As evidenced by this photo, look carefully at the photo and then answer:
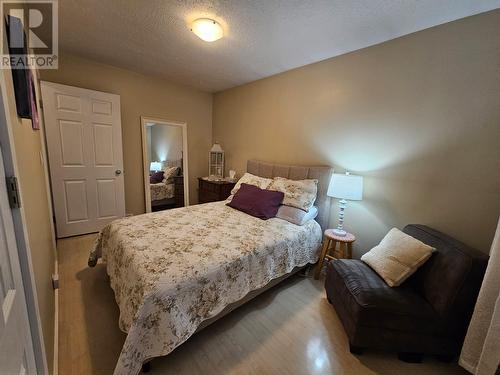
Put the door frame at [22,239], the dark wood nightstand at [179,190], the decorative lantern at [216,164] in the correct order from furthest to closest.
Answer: the dark wood nightstand at [179,190]
the decorative lantern at [216,164]
the door frame at [22,239]

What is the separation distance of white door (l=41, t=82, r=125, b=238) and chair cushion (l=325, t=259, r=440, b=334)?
11.2ft

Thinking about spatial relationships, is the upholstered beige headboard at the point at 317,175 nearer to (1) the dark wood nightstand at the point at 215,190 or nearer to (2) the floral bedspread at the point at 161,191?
(1) the dark wood nightstand at the point at 215,190

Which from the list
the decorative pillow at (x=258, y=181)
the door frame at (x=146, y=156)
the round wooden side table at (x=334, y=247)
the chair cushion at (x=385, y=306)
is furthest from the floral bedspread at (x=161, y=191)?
the chair cushion at (x=385, y=306)

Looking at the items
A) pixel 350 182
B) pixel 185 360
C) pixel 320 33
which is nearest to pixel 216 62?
pixel 320 33

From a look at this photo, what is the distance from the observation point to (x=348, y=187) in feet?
6.81

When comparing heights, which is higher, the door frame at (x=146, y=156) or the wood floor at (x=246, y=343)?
the door frame at (x=146, y=156)

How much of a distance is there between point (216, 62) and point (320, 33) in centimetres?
137

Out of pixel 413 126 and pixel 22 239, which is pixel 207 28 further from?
pixel 413 126

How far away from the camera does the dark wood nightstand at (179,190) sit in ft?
14.2

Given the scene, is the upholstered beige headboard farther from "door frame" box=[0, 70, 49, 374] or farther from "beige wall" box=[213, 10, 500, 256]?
"door frame" box=[0, 70, 49, 374]

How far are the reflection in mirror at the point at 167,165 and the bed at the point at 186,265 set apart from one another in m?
2.11

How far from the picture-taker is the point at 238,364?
1.36m

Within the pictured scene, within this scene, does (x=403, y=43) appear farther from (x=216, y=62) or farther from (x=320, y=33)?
(x=216, y=62)

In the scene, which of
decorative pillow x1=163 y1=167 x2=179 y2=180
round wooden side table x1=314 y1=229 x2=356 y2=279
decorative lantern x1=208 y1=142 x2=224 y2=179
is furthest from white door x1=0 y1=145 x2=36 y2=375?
decorative pillow x1=163 y1=167 x2=179 y2=180
